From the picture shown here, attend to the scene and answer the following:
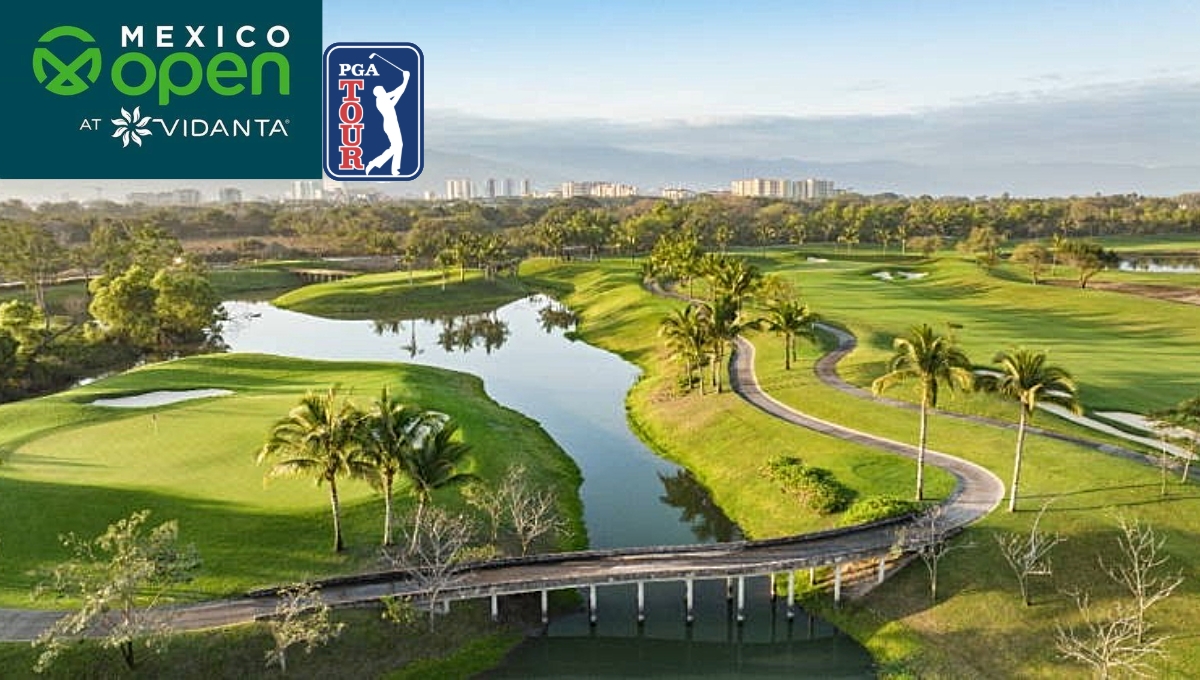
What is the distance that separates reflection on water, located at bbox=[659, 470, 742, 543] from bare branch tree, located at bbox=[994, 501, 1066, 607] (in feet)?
46.8

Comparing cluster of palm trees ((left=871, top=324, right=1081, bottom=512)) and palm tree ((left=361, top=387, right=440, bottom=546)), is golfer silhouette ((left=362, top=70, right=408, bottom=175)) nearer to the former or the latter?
palm tree ((left=361, top=387, right=440, bottom=546))

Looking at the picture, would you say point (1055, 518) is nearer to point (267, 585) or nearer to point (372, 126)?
point (267, 585)

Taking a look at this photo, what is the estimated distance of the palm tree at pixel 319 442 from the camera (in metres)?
37.8

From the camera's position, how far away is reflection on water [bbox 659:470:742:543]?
1909 inches

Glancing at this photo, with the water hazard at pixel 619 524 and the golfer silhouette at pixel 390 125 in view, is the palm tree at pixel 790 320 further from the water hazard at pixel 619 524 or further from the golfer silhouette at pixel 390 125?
the golfer silhouette at pixel 390 125

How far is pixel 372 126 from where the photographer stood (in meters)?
65.9

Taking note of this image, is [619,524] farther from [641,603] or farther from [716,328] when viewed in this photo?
[716,328]

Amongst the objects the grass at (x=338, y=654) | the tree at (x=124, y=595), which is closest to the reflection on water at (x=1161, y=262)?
the grass at (x=338, y=654)

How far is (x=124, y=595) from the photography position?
102 feet

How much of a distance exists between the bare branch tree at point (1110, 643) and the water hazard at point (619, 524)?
811 cm

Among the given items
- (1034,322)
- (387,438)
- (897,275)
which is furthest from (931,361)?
(897,275)

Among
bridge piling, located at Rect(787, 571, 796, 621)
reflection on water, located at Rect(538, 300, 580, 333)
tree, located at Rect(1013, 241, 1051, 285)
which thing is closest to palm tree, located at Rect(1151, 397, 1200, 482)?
bridge piling, located at Rect(787, 571, 796, 621)

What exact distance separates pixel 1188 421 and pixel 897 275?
112m

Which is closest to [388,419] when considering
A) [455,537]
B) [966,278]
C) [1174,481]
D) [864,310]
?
[455,537]
